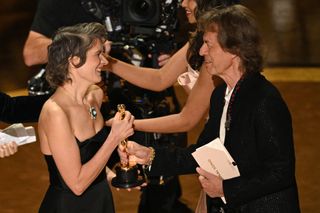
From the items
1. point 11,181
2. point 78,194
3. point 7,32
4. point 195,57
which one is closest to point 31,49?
point 11,181

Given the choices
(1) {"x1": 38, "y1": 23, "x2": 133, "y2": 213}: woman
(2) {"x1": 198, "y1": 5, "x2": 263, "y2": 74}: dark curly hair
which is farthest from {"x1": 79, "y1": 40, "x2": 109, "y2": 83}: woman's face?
(2) {"x1": 198, "y1": 5, "x2": 263, "y2": 74}: dark curly hair

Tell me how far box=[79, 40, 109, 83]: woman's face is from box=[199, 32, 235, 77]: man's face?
502mm

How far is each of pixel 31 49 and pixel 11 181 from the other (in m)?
1.27

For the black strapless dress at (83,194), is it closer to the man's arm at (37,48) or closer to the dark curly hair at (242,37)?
the dark curly hair at (242,37)

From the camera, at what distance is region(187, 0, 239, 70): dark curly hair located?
402 centimetres

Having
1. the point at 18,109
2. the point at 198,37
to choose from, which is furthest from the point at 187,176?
the point at 198,37

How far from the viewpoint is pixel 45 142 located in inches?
142

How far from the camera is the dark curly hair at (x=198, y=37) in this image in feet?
13.2

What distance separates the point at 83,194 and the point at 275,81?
201 inches

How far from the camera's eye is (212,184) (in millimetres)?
3430

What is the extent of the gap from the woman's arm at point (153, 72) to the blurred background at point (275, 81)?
3.24 feet

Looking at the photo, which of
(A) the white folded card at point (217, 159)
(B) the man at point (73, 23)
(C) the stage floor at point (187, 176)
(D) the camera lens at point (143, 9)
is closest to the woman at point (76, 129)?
(A) the white folded card at point (217, 159)

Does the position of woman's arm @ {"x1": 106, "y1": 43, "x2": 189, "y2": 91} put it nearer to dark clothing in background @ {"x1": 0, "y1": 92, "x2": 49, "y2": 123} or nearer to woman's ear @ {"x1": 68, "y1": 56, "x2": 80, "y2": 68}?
dark clothing in background @ {"x1": 0, "y1": 92, "x2": 49, "y2": 123}

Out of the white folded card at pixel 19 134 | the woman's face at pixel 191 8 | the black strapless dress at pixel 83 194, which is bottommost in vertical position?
the black strapless dress at pixel 83 194
